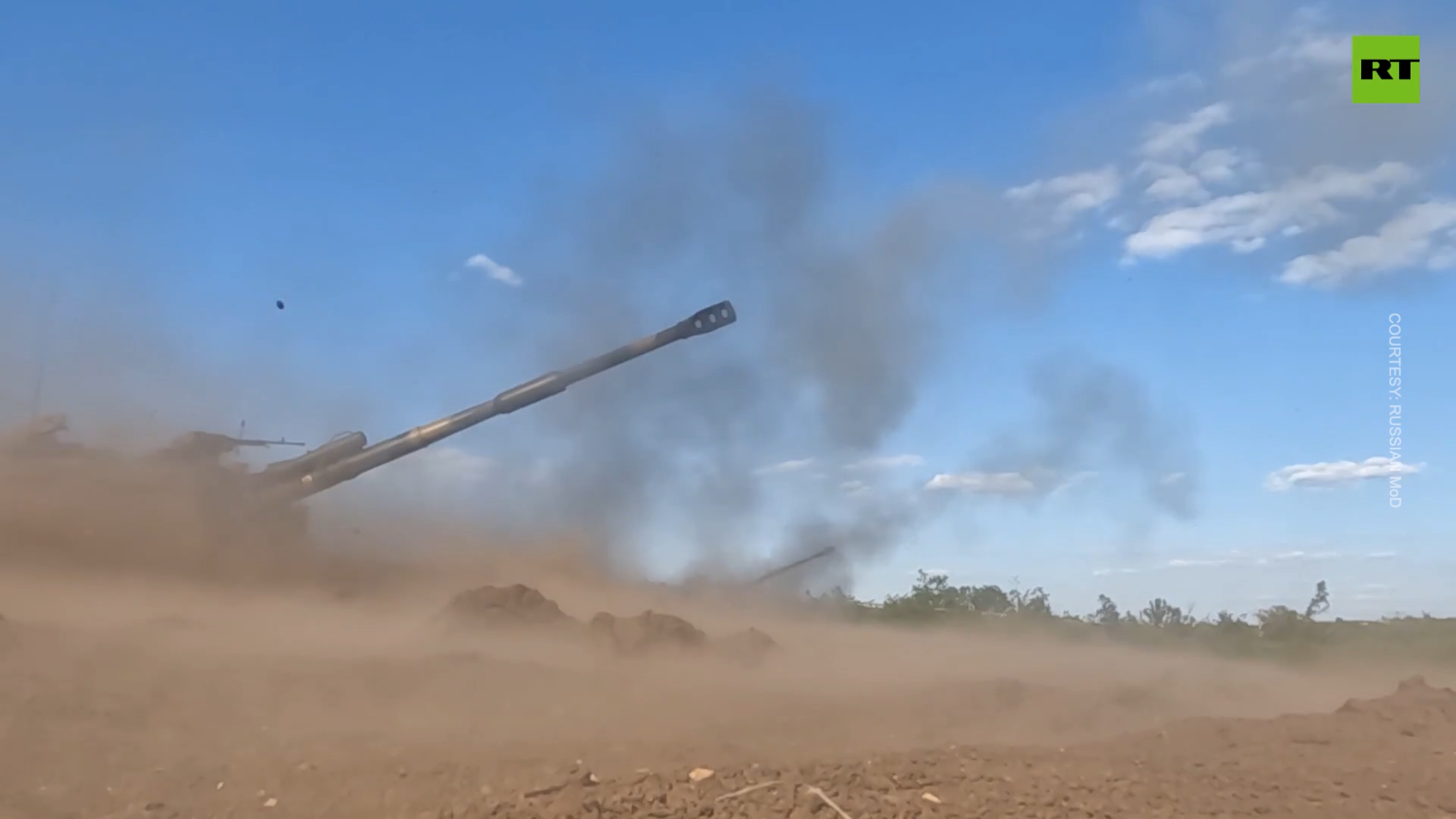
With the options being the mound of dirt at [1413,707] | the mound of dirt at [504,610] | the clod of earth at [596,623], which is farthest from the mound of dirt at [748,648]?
the mound of dirt at [1413,707]

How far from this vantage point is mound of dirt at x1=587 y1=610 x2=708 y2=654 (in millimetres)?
17172

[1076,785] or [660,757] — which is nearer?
[1076,785]

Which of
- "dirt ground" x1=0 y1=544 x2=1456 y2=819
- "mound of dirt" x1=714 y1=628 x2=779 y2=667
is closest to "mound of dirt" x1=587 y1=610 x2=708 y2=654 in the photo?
"mound of dirt" x1=714 y1=628 x2=779 y2=667

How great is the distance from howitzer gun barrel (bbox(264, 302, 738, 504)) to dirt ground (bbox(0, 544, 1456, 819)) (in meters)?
1.61

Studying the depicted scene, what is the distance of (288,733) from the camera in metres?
10.5

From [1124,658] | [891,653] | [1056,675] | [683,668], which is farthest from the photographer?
[1124,658]

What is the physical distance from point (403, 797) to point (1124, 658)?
1911cm

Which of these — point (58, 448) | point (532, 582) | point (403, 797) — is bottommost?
point (403, 797)

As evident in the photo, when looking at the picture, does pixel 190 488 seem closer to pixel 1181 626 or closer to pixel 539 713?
pixel 539 713

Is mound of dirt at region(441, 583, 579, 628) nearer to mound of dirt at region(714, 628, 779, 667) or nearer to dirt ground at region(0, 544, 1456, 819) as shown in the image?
dirt ground at region(0, 544, 1456, 819)

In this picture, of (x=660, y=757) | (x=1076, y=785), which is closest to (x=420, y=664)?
(x=660, y=757)

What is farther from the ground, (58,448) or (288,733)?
(58,448)

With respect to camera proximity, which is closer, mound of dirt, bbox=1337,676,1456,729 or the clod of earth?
Answer: mound of dirt, bbox=1337,676,1456,729

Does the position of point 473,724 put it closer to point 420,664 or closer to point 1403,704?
point 420,664
